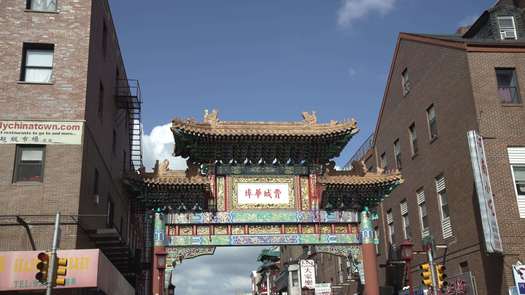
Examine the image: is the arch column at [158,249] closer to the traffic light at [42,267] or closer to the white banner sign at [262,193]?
the white banner sign at [262,193]

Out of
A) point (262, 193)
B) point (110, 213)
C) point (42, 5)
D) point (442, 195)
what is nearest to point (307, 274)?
point (442, 195)

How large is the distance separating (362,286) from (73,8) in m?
16.5

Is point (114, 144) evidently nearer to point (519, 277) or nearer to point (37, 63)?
point (37, 63)

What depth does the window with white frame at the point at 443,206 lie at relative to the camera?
28734mm

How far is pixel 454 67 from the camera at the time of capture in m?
28.2

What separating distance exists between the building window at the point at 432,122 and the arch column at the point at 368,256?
7686 millimetres

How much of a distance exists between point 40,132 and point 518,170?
20.0 meters

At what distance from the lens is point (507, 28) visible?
2942 centimetres

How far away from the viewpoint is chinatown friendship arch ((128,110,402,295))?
79.9ft

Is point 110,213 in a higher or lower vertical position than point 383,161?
lower

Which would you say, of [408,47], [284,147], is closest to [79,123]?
[284,147]

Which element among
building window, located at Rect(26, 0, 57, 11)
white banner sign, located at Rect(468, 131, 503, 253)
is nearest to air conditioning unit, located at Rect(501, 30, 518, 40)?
white banner sign, located at Rect(468, 131, 503, 253)

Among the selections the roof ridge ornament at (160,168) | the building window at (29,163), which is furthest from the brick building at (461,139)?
the building window at (29,163)

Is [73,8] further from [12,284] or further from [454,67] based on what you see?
[454,67]
